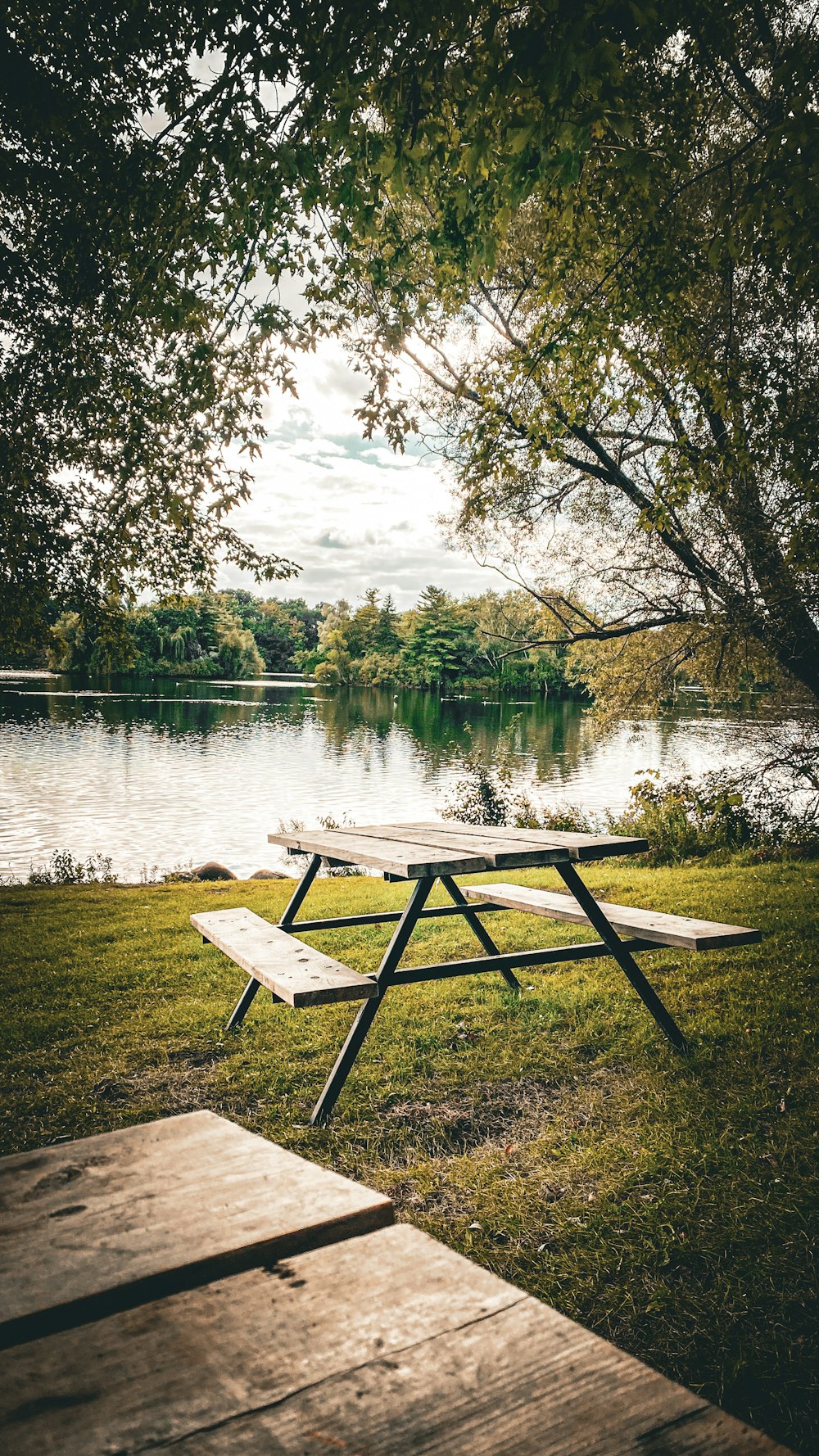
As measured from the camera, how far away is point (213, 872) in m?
12.8

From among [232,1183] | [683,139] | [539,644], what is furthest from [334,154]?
[539,644]

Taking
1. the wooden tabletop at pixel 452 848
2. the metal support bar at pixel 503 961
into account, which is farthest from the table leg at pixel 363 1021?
the wooden tabletop at pixel 452 848

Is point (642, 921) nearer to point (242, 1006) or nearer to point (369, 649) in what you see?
point (242, 1006)

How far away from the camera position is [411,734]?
43.8m

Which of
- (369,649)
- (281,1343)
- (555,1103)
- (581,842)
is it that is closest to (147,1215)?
(281,1343)

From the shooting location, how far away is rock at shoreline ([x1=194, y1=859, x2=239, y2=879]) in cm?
1266

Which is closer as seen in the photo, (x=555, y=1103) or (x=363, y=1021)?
(x=363, y=1021)

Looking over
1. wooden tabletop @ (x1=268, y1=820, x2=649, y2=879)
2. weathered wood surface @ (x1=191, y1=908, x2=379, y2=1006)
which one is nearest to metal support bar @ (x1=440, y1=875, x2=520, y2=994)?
wooden tabletop @ (x1=268, y1=820, x2=649, y2=879)

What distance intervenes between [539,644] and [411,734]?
3027 centimetres

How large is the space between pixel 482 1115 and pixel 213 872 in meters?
9.31

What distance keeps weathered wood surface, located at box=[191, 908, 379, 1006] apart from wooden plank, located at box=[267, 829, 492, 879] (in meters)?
0.50

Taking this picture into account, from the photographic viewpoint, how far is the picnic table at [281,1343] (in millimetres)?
767

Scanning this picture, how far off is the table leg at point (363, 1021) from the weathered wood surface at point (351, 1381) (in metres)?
2.89

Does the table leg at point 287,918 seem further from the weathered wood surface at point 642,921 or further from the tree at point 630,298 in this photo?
the tree at point 630,298
